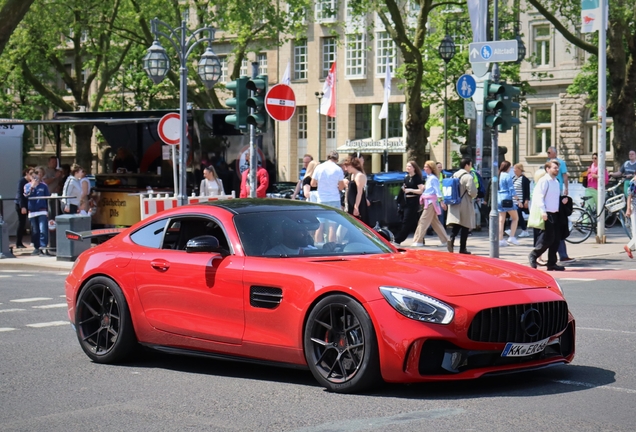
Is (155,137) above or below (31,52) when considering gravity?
below

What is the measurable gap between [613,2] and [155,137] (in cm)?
1242

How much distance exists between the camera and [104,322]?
9312mm

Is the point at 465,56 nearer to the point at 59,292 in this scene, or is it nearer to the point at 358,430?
the point at 59,292

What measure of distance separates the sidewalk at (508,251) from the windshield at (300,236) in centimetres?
1180

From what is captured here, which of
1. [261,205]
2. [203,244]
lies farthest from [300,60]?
[203,244]

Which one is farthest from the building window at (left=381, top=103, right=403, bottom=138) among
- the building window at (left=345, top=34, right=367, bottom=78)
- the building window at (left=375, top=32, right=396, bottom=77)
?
the building window at (left=345, top=34, right=367, bottom=78)

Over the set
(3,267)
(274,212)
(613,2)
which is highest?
(613,2)

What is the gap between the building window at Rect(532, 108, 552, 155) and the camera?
56438 mm

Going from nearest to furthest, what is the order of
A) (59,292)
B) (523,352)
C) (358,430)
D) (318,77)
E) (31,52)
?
(358,430) < (523,352) < (59,292) < (31,52) < (318,77)

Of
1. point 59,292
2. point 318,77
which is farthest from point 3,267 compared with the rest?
point 318,77

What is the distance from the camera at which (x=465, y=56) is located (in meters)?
48.3

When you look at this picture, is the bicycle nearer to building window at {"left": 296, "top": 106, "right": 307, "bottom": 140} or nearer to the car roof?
the car roof

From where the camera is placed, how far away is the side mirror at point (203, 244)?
8.31 meters

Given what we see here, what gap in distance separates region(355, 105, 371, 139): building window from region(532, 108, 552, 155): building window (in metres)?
10.3
